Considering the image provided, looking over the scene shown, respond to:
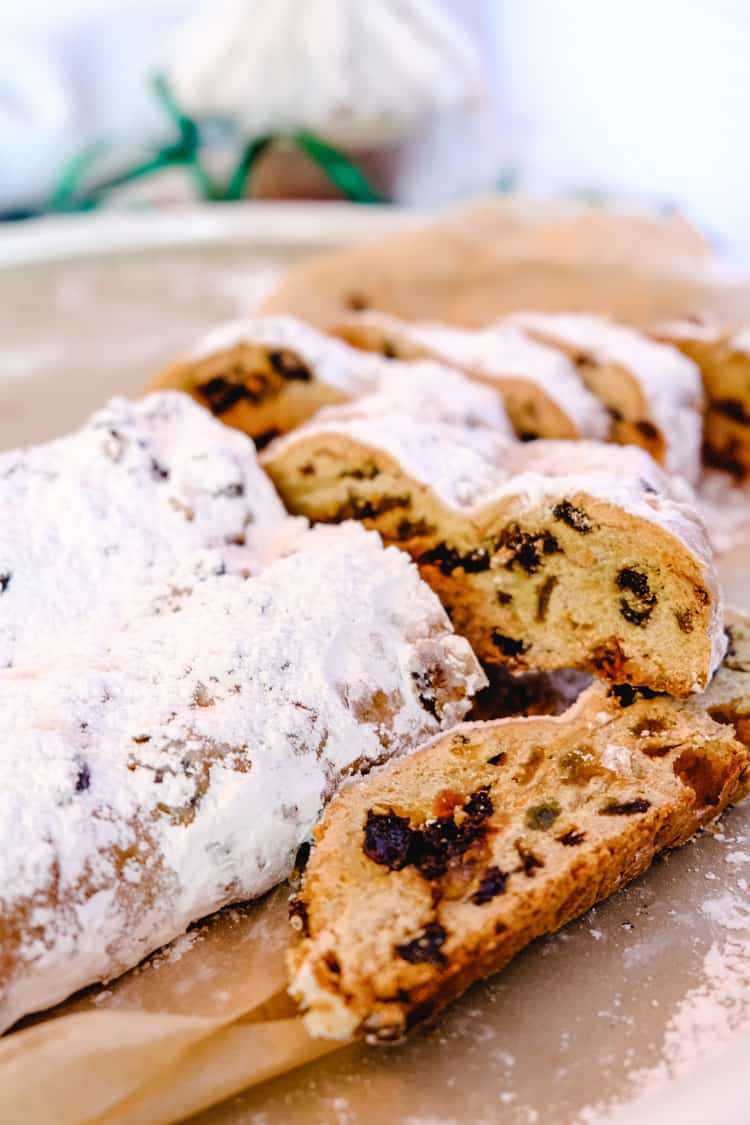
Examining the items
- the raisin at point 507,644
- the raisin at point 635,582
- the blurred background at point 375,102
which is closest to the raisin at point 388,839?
the raisin at point 507,644

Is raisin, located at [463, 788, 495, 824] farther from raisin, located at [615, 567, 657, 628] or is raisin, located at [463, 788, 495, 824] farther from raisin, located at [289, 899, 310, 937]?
raisin, located at [615, 567, 657, 628]

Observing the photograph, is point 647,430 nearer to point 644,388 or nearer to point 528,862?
point 644,388

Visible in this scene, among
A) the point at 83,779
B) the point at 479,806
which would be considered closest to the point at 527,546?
the point at 479,806

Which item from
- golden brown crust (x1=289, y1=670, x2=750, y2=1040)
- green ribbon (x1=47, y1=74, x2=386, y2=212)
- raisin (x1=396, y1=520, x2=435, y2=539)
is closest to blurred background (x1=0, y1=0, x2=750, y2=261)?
green ribbon (x1=47, y1=74, x2=386, y2=212)

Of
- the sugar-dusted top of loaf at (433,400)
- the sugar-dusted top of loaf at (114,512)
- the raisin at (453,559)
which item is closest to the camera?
the sugar-dusted top of loaf at (114,512)

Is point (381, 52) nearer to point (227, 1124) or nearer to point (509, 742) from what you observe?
point (509, 742)

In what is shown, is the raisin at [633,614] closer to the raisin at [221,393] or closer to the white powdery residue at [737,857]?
the white powdery residue at [737,857]

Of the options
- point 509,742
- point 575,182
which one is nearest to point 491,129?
point 575,182
